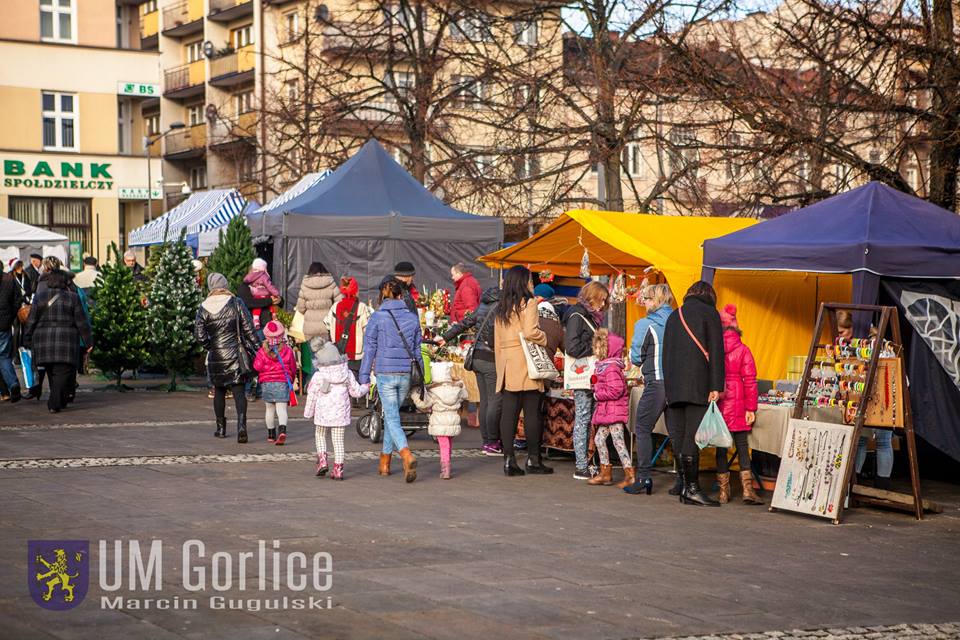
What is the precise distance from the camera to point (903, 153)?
54.6ft

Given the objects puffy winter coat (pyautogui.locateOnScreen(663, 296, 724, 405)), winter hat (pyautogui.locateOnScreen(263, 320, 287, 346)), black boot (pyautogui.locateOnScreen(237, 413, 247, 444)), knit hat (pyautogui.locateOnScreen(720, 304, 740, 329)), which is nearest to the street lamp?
black boot (pyautogui.locateOnScreen(237, 413, 247, 444))

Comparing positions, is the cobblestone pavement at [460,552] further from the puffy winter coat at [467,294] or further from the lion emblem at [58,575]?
the puffy winter coat at [467,294]

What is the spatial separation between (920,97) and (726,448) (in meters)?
9.42

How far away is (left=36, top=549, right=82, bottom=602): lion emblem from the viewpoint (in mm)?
7242

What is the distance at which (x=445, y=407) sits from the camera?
1227 centimetres

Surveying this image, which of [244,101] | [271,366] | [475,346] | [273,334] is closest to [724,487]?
[475,346]

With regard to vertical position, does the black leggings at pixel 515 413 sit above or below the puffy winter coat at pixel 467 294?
below

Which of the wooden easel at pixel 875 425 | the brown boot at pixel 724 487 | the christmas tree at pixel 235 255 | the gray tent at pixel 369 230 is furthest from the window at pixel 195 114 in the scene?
the wooden easel at pixel 875 425

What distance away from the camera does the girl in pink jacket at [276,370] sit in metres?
14.4

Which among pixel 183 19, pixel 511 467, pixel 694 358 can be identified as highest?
pixel 183 19

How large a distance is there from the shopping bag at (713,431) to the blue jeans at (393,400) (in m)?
2.65

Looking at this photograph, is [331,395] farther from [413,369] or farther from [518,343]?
[518,343]

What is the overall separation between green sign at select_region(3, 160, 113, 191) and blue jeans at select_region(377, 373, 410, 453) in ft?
140

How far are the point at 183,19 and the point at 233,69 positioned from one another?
607 cm
